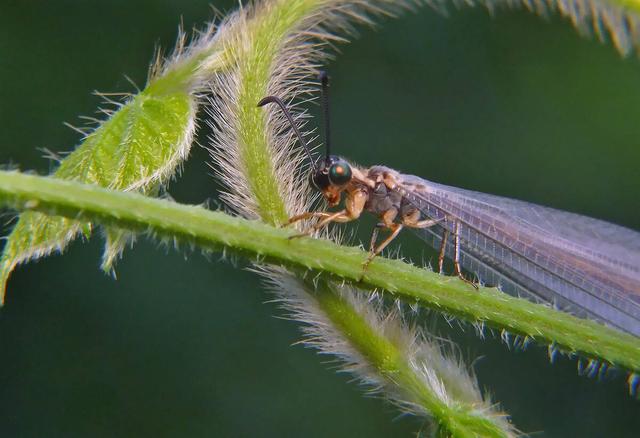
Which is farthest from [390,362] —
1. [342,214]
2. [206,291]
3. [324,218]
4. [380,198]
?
[206,291]

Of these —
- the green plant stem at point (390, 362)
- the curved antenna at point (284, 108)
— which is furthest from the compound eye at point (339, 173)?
the green plant stem at point (390, 362)

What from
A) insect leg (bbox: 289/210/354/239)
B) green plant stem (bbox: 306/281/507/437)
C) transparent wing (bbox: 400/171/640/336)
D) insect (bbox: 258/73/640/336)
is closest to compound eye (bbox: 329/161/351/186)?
insect (bbox: 258/73/640/336)

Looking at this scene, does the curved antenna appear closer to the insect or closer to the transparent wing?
the insect

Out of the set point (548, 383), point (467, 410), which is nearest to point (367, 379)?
point (467, 410)

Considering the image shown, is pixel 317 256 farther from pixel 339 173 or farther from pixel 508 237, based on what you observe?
pixel 508 237

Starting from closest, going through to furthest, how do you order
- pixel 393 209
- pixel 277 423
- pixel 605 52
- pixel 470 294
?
pixel 470 294, pixel 393 209, pixel 277 423, pixel 605 52

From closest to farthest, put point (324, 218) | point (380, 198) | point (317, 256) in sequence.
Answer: point (317, 256), point (324, 218), point (380, 198)

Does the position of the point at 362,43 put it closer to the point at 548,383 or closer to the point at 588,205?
the point at 588,205
